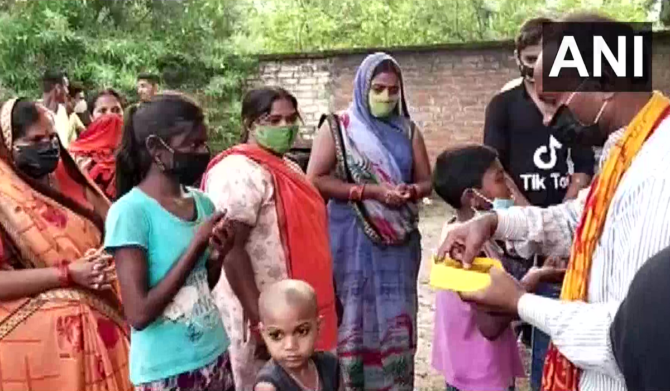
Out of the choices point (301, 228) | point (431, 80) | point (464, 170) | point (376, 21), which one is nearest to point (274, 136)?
point (301, 228)

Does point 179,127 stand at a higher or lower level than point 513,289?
higher

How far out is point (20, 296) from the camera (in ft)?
9.87

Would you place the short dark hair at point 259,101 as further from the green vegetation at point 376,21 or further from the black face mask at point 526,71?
the green vegetation at point 376,21

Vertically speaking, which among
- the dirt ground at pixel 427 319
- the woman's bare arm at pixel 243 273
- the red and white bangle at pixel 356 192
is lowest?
the dirt ground at pixel 427 319

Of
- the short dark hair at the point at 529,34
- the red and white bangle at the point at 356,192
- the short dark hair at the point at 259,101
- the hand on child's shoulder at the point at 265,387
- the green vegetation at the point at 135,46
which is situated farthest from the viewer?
the green vegetation at the point at 135,46

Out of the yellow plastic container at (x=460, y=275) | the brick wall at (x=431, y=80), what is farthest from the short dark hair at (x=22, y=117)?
the brick wall at (x=431, y=80)

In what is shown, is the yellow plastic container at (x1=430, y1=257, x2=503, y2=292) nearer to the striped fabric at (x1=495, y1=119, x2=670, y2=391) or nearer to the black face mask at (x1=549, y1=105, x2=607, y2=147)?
the striped fabric at (x1=495, y1=119, x2=670, y2=391)

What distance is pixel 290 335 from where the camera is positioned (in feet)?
9.12

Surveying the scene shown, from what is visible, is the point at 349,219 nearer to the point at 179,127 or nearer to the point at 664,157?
the point at 179,127

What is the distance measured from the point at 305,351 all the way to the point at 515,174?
1.75 metres

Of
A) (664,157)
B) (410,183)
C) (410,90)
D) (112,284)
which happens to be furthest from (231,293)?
(410,90)

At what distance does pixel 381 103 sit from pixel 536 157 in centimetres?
76

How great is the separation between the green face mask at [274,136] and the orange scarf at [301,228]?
0.15ft

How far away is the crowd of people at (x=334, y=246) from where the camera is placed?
7.12 feet
